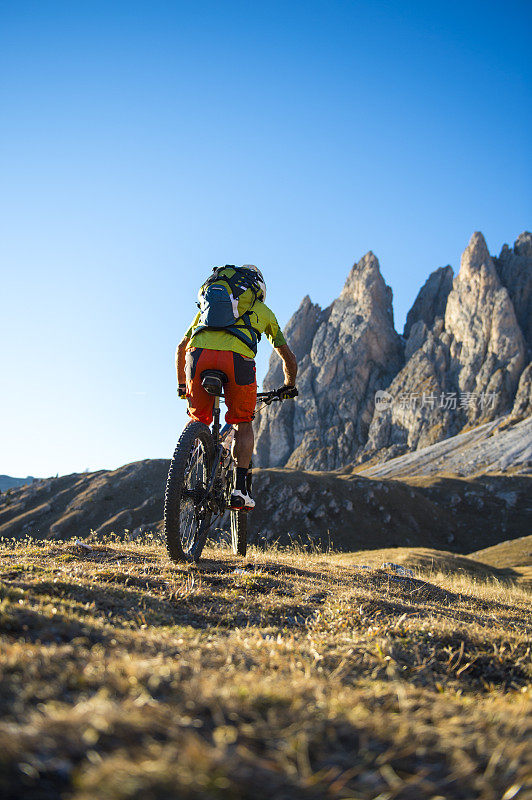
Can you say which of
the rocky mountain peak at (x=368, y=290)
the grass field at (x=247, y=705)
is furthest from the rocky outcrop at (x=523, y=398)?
the grass field at (x=247, y=705)

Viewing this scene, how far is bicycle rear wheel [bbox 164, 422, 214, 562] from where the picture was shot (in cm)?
578

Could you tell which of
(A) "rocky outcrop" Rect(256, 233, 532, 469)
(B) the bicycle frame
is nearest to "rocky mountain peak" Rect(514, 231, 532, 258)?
(A) "rocky outcrop" Rect(256, 233, 532, 469)

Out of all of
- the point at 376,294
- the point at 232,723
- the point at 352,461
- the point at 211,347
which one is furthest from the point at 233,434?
the point at 376,294

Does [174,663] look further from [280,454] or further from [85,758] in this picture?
[280,454]

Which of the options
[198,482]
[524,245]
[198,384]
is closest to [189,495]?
[198,482]

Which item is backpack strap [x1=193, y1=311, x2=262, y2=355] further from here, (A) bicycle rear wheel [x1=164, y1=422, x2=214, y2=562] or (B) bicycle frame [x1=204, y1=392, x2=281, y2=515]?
(A) bicycle rear wheel [x1=164, y1=422, x2=214, y2=562]

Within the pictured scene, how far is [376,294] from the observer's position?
14738 cm

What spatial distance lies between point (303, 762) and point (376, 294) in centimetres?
15347

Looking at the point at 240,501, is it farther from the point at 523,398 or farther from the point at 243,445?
the point at 523,398

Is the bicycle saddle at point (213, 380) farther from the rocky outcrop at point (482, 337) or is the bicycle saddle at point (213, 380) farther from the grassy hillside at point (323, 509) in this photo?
the rocky outcrop at point (482, 337)

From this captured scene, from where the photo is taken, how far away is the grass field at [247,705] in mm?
1233

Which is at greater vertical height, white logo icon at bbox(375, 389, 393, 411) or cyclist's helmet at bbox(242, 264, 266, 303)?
white logo icon at bbox(375, 389, 393, 411)

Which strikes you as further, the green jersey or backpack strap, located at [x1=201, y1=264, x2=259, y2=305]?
backpack strap, located at [x1=201, y1=264, x2=259, y2=305]

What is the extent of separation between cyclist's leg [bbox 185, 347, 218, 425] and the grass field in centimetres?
300
